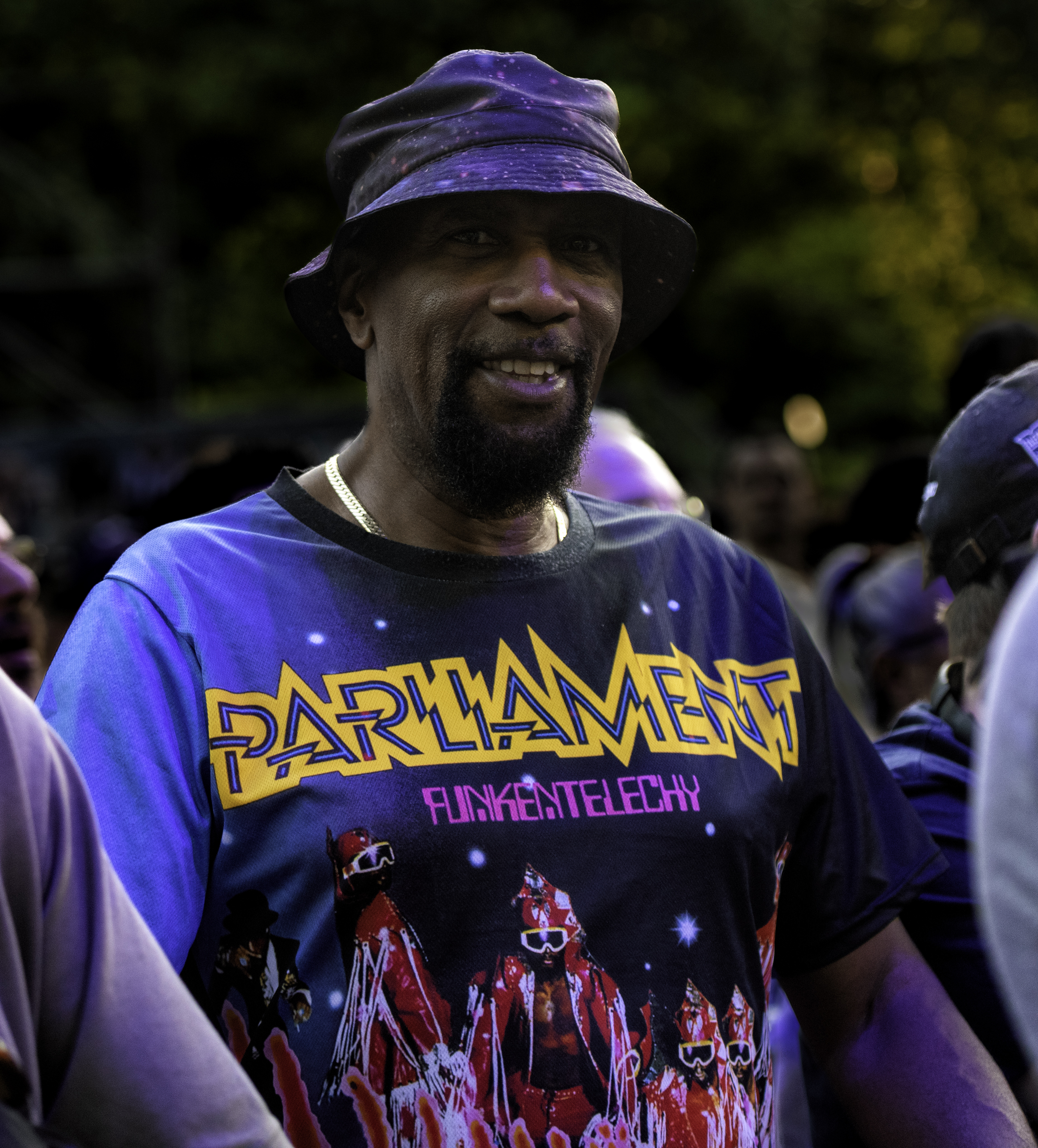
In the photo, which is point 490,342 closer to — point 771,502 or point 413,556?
point 413,556

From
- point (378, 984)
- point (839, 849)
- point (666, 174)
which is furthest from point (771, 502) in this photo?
point (666, 174)

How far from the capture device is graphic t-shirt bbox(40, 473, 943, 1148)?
175 centimetres

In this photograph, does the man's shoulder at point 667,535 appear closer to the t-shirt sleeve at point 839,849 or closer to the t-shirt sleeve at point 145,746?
the t-shirt sleeve at point 839,849

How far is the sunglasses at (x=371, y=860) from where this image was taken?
5.79ft

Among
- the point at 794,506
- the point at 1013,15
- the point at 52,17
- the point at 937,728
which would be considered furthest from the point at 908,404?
the point at 937,728

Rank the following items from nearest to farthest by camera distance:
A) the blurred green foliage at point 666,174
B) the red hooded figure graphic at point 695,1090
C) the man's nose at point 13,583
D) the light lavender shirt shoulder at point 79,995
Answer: the light lavender shirt shoulder at point 79,995 < the red hooded figure graphic at point 695,1090 < the man's nose at point 13,583 < the blurred green foliage at point 666,174

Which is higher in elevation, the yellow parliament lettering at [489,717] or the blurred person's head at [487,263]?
the blurred person's head at [487,263]

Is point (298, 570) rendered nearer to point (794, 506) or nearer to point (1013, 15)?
point (794, 506)

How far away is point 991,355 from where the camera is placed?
12.9 ft

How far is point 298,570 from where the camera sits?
1.97 meters

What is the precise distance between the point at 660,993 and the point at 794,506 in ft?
14.9

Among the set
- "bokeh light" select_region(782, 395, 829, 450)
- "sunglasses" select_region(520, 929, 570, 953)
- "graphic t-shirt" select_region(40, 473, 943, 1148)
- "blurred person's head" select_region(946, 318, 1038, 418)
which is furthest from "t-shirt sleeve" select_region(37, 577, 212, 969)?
"bokeh light" select_region(782, 395, 829, 450)

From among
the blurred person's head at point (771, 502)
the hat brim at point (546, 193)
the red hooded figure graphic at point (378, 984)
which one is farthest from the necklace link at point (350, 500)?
the blurred person's head at point (771, 502)

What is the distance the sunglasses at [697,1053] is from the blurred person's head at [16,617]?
149 cm
